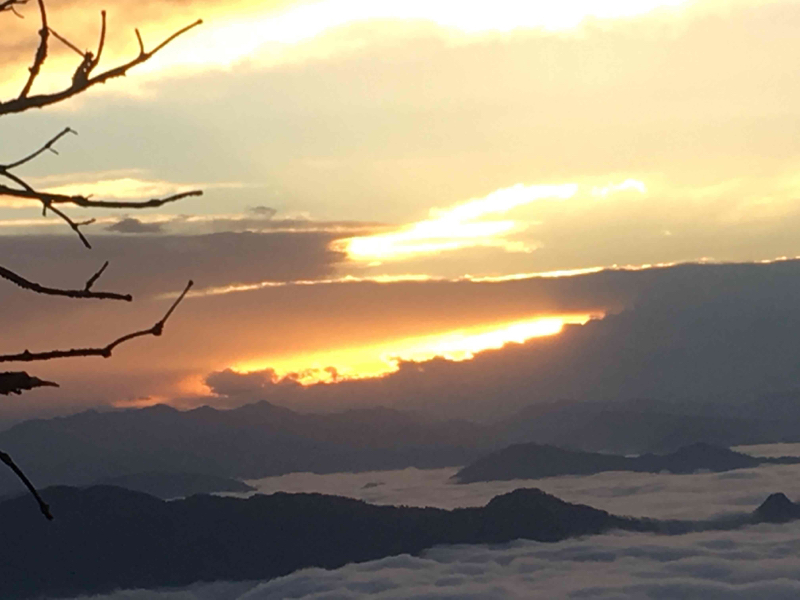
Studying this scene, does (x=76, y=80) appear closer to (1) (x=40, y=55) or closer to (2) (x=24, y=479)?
(1) (x=40, y=55)

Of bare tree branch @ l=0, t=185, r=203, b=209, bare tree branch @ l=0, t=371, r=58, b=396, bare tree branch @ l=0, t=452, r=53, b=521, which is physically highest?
bare tree branch @ l=0, t=185, r=203, b=209

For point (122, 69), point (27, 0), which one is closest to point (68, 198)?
point (122, 69)

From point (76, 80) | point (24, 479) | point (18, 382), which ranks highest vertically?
point (76, 80)

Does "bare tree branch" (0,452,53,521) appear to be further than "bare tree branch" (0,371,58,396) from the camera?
No

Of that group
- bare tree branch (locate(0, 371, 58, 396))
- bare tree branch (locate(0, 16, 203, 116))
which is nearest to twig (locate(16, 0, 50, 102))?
bare tree branch (locate(0, 16, 203, 116))

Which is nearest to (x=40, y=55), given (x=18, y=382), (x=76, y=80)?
(x=76, y=80)

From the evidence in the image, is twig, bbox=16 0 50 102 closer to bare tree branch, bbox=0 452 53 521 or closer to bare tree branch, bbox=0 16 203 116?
bare tree branch, bbox=0 16 203 116

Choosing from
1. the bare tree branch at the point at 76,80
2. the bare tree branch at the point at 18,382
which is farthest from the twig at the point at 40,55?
the bare tree branch at the point at 18,382

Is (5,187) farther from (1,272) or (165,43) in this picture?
(165,43)
